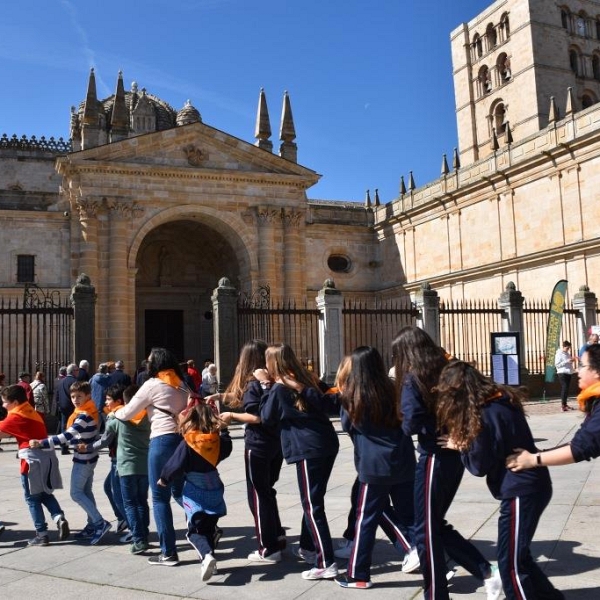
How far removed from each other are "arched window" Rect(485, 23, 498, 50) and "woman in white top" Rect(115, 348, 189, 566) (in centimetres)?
4800

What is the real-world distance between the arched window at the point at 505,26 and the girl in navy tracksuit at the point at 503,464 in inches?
1868

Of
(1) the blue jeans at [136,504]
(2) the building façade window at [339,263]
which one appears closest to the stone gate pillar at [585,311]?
(2) the building façade window at [339,263]

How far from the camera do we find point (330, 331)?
1728cm

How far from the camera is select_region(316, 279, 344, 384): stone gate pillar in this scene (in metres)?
17.0

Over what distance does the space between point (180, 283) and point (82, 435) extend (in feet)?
84.1

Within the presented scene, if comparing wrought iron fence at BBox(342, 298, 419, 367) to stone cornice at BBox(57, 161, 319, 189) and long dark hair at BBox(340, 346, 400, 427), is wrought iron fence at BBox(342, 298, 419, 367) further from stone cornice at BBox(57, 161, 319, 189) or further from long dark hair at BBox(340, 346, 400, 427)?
long dark hair at BBox(340, 346, 400, 427)

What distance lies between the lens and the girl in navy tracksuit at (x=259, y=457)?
523 cm

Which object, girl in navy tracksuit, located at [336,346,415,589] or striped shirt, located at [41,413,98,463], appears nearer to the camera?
girl in navy tracksuit, located at [336,346,415,589]

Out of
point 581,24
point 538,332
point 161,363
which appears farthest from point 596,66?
point 161,363

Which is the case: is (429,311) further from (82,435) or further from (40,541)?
(40,541)

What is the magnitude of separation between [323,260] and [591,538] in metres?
26.3

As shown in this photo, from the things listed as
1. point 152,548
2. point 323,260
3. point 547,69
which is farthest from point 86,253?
point 547,69

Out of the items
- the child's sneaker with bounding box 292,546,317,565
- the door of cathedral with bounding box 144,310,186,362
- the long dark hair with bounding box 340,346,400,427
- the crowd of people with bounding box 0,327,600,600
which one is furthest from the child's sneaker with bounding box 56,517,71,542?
the door of cathedral with bounding box 144,310,186,362

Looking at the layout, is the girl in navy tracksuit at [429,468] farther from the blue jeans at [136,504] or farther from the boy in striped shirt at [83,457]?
the boy in striped shirt at [83,457]
